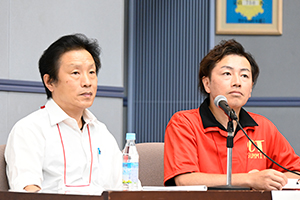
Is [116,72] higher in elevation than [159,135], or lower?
higher

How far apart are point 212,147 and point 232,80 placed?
0.32 m

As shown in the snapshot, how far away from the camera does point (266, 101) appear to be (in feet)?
12.0

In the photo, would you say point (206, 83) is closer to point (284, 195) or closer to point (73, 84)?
point (73, 84)

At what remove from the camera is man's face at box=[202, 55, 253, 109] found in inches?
68.9

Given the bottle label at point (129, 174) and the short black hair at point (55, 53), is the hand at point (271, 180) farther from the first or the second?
the short black hair at point (55, 53)

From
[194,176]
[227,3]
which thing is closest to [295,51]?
[227,3]

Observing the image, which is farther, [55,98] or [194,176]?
[55,98]

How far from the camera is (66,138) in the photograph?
1.57m

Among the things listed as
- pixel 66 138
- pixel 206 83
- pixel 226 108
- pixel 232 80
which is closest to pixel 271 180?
pixel 226 108

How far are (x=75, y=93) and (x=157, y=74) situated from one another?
1947mm

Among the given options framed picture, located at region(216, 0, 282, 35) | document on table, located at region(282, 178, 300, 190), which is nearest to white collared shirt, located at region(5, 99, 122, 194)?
document on table, located at region(282, 178, 300, 190)

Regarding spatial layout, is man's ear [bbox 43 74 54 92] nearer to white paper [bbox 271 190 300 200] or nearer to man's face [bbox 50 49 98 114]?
man's face [bbox 50 49 98 114]

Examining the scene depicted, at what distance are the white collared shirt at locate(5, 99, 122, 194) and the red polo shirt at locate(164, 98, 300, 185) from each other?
0.88 ft

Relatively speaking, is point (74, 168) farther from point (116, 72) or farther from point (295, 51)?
point (295, 51)
